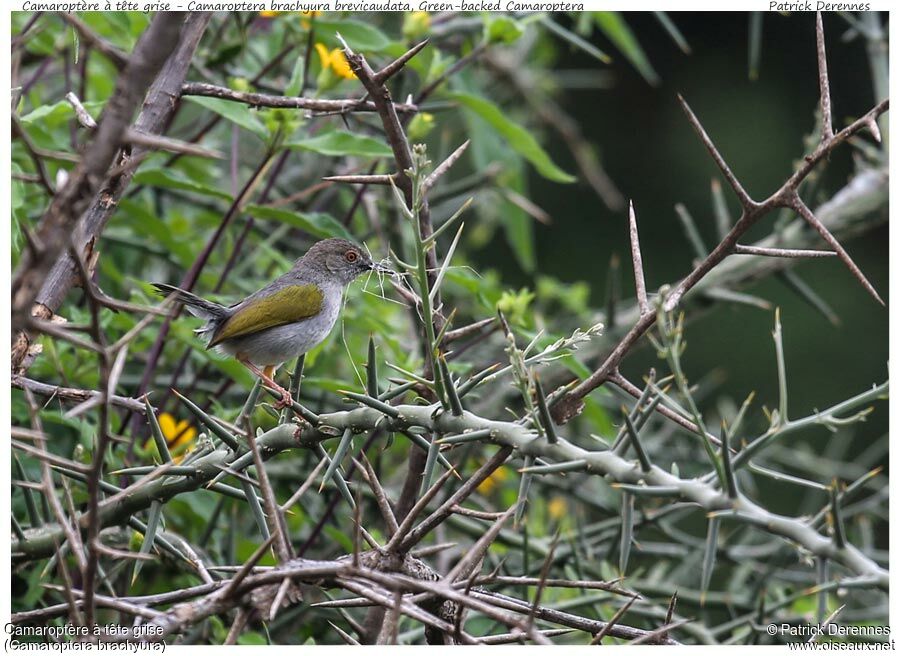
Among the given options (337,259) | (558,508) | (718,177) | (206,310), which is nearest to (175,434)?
(206,310)

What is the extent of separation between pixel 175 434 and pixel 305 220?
0.68 m

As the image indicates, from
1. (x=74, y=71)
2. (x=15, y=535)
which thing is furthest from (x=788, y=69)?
(x=15, y=535)

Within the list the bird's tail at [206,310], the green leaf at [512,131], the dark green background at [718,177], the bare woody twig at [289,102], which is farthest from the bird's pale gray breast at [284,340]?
the dark green background at [718,177]

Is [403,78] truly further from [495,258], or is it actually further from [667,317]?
[495,258]

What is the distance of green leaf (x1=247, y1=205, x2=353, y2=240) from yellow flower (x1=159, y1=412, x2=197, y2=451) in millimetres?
595

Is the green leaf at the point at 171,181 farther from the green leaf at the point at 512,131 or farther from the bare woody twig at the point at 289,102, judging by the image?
the green leaf at the point at 512,131

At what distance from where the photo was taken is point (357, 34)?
289 cm

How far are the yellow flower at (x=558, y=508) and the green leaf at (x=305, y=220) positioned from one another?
1.72 meters

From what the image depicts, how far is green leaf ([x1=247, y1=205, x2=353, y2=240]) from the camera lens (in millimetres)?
2561

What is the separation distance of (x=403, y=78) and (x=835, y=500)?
276 centimetres

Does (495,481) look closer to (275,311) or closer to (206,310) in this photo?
(275,311)

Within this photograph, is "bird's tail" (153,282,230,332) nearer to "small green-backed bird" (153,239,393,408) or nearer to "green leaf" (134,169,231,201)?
"small green-backed bird" (153,239,393,408)

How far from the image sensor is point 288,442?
164 centimetres

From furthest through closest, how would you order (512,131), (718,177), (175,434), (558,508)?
(718,177) < (558,508) < (512,131) < (175,434)
